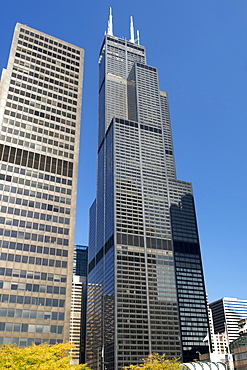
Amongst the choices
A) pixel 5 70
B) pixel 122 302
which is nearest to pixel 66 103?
pixel 5 70

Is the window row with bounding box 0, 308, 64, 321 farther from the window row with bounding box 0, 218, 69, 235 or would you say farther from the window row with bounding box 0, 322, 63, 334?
the window row with bounding box 0, 218, 69, 235

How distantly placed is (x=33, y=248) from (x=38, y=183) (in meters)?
17.9

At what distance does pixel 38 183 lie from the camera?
93.4m

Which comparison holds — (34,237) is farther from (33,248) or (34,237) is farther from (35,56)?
(35,56)

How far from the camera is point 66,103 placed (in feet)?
359

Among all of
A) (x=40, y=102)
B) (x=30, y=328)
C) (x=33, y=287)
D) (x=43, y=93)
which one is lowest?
(x=30, y=328)

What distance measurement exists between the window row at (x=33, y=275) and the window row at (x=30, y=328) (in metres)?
10.3

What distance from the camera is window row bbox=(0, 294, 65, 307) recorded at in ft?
254

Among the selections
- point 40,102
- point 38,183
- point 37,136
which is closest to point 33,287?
point 38,183

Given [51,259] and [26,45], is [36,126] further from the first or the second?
[51,259]

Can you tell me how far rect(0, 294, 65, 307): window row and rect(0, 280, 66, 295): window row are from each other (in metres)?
1.72

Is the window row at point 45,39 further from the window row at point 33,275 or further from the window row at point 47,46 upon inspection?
the window row at point 33,275

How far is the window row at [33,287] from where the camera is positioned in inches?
3091

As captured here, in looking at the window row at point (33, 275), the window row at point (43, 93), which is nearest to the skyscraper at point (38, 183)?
the window row at point (33, 275)
